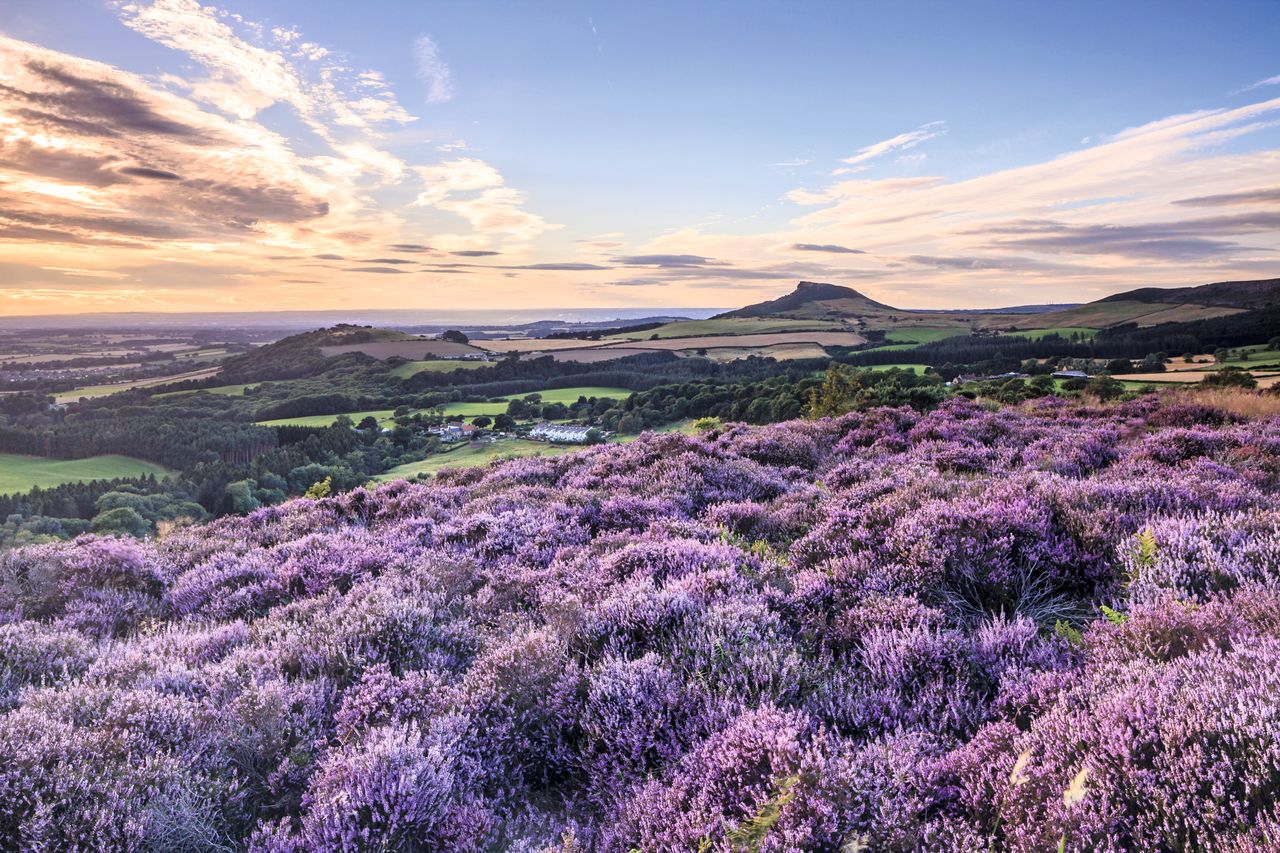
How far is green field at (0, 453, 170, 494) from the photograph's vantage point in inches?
2067

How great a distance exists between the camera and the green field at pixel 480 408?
7619cm

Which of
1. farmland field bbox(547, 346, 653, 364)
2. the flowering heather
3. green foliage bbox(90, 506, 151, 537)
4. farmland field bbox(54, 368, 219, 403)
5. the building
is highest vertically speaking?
farmland field bbox(547, 346, 653, 364)

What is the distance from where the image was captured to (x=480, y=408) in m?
80.8

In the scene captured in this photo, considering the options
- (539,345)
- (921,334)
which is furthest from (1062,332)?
(539,345)

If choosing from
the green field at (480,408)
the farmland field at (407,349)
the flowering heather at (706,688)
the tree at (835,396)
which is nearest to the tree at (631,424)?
the tree at (835,396)

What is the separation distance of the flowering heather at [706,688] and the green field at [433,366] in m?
108

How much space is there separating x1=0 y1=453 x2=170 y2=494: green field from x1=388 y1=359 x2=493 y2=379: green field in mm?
53262

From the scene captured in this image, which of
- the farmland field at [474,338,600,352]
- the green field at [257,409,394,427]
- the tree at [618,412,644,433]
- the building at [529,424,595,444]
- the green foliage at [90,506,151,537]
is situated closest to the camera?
the green foliage at [90,506,151,537]

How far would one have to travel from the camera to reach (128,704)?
423 centimetres

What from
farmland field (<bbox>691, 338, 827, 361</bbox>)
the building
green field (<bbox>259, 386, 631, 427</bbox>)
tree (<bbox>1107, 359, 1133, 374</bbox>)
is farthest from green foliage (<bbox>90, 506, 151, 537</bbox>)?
farmland field (<bbox>691, 338, 827, 361</bbox>)

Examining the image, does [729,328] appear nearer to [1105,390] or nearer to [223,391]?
[223,391]

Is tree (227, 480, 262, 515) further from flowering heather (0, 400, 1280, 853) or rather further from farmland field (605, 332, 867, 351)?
farmland field (605, 332, 867, 351)

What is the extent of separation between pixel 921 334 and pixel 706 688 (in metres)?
118

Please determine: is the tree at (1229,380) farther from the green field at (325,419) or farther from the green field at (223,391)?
the green field at (223,391)
